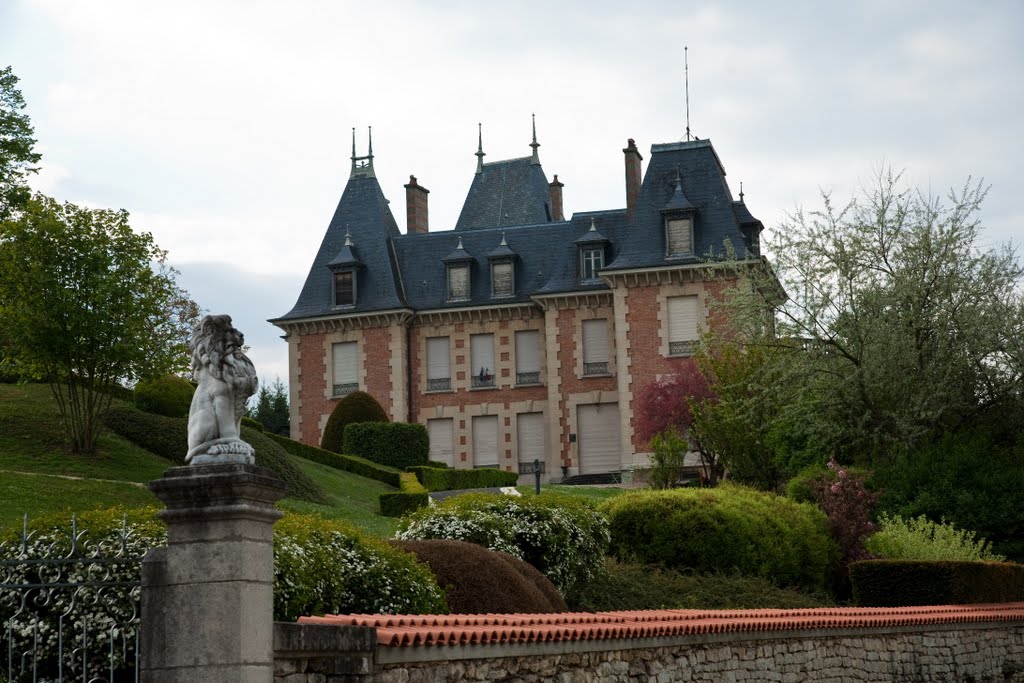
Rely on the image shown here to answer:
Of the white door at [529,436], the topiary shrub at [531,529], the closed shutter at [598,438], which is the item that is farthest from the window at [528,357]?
the topiary shrub at [531,529]

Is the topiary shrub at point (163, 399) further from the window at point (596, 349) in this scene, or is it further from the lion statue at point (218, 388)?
the lion statue at point (218, 388)

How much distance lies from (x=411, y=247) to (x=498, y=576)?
121 feet

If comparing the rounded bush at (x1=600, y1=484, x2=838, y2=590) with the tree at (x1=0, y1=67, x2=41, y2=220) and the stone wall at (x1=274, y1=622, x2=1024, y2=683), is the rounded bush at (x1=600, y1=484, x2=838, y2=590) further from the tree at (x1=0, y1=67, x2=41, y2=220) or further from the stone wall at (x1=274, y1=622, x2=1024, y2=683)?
the tree at (x1=0, y1=67, x2=41, y2=220)

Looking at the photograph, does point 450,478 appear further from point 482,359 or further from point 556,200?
point 556,200

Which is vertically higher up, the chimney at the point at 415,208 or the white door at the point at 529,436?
the chimney at the point at 415,208

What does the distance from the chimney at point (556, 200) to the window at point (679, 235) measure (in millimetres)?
8569

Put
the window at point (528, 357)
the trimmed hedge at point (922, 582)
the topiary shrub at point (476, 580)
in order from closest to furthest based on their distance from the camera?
1. the topiary shrub at point (476, 580)
2. the trimmed hedge at point (922, 582)
3. the window at point (528, 357)

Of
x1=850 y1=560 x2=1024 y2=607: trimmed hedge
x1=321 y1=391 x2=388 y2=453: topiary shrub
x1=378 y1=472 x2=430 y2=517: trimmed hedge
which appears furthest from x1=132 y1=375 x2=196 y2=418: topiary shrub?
x1=850 y1=560 x2=1024 y2=607: trimmed hedge

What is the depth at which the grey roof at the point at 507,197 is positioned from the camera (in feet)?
172

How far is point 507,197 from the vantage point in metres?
53.2

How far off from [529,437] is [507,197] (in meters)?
10.5

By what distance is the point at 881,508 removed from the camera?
83.7 ft

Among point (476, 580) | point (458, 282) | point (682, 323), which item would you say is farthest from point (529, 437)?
point (476, 580)

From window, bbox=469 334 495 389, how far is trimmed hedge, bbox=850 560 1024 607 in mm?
28363
